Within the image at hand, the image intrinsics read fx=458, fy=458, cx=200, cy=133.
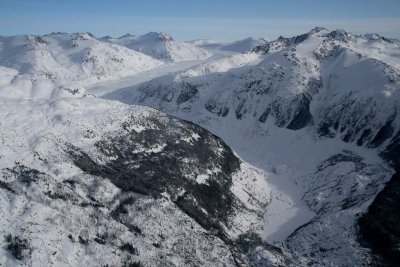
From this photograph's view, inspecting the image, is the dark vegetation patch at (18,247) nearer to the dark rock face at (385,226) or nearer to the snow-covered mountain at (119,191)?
the snow-covered mountain at (119,191)

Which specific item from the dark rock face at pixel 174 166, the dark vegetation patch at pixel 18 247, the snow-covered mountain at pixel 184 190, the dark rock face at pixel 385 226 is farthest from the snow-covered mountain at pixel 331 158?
the dark vegetation patch at pixel 18 247

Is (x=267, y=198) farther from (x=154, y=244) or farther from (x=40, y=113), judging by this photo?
(x=40, y=113)

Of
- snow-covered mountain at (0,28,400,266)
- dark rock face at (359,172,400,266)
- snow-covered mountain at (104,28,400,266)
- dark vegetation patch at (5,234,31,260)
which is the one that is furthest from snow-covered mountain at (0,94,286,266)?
dark rock face at (359,172,400,266)

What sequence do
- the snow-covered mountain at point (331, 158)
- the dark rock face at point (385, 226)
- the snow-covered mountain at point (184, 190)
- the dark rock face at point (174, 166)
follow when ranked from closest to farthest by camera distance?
the snow-covered mountain at point (184, 190) < the dark rock face at point (385, 226) < the snow-covered mountain at point (331, 158) < the dark rock face at point (174, 166)

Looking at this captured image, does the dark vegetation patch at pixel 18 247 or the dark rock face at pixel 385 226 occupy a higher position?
the dark vegetation patch at pixel 18 247

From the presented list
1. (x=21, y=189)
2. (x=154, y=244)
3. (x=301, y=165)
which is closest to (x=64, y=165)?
(x=21, y=189)

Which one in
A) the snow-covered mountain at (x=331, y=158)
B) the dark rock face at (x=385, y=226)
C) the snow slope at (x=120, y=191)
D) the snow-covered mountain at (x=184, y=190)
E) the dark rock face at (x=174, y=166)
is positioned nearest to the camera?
the snow slope at (x=120, y=191)

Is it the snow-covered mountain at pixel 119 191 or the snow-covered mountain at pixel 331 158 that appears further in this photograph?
the snow-covered mountain at pixel 331 158

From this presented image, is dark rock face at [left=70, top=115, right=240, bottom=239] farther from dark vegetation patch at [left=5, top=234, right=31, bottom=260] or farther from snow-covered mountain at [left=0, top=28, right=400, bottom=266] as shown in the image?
dark vegetation patch at [left=5, top=234, right=31, bottom=260]
